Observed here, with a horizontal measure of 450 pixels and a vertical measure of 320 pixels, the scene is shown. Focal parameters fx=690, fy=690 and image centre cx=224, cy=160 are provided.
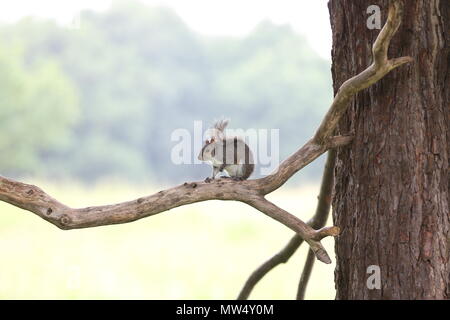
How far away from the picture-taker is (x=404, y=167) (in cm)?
203

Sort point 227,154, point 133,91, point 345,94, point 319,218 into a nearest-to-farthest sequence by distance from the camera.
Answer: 1. point 345,94
2. point 227,154
3. point 319,218
4. point 133,91

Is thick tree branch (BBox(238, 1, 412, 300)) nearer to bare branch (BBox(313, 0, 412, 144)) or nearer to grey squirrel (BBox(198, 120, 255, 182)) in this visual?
bare branch (BBox(313, 0, 412, 144))

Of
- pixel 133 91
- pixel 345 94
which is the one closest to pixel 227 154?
pixel 345 94

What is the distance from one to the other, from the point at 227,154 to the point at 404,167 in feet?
2.48

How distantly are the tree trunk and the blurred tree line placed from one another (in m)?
11.2

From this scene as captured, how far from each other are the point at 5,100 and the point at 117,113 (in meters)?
2.63

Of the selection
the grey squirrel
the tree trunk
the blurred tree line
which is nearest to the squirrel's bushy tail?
the grey squirrel

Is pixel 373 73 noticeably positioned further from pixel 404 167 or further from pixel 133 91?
pixel 133 91

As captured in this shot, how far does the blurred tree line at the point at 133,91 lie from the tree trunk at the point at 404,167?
11.2 m

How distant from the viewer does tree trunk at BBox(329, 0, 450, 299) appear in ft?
6.55

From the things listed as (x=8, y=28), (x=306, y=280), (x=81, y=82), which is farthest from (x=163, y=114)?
(x=306, y=280)

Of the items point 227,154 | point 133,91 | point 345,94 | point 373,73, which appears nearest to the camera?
point 373,73

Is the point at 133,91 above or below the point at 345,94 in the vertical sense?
above
